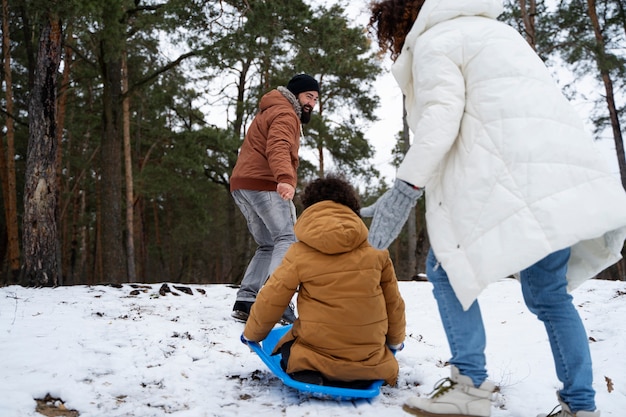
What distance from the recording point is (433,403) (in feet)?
5.89

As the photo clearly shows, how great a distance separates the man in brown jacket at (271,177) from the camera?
11.9ft

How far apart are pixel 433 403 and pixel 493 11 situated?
155 cm

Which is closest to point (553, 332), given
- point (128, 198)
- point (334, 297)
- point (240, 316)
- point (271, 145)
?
point (334, 297)

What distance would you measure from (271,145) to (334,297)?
1.67 m

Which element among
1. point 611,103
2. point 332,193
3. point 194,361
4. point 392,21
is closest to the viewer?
point 392,21

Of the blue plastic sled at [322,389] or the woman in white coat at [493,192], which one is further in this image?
the blue plastic sled at [322,389]

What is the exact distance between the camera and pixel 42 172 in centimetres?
581

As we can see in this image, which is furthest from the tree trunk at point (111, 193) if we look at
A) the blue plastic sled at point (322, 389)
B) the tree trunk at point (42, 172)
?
the blue plastic sled at point (322, 389)

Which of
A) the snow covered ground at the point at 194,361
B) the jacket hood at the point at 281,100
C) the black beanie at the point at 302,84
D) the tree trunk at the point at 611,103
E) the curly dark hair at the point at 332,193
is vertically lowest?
the snow covered ground at the point at 194,361

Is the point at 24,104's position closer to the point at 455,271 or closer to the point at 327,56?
the point at 327,56

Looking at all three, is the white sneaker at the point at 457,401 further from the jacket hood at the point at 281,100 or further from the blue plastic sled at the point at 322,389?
the jacket hood at the point at 281,100

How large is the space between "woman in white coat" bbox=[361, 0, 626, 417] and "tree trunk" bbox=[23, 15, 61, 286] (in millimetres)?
5158

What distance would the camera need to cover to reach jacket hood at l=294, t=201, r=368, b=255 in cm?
225

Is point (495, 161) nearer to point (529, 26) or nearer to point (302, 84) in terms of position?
point (302, 84)
